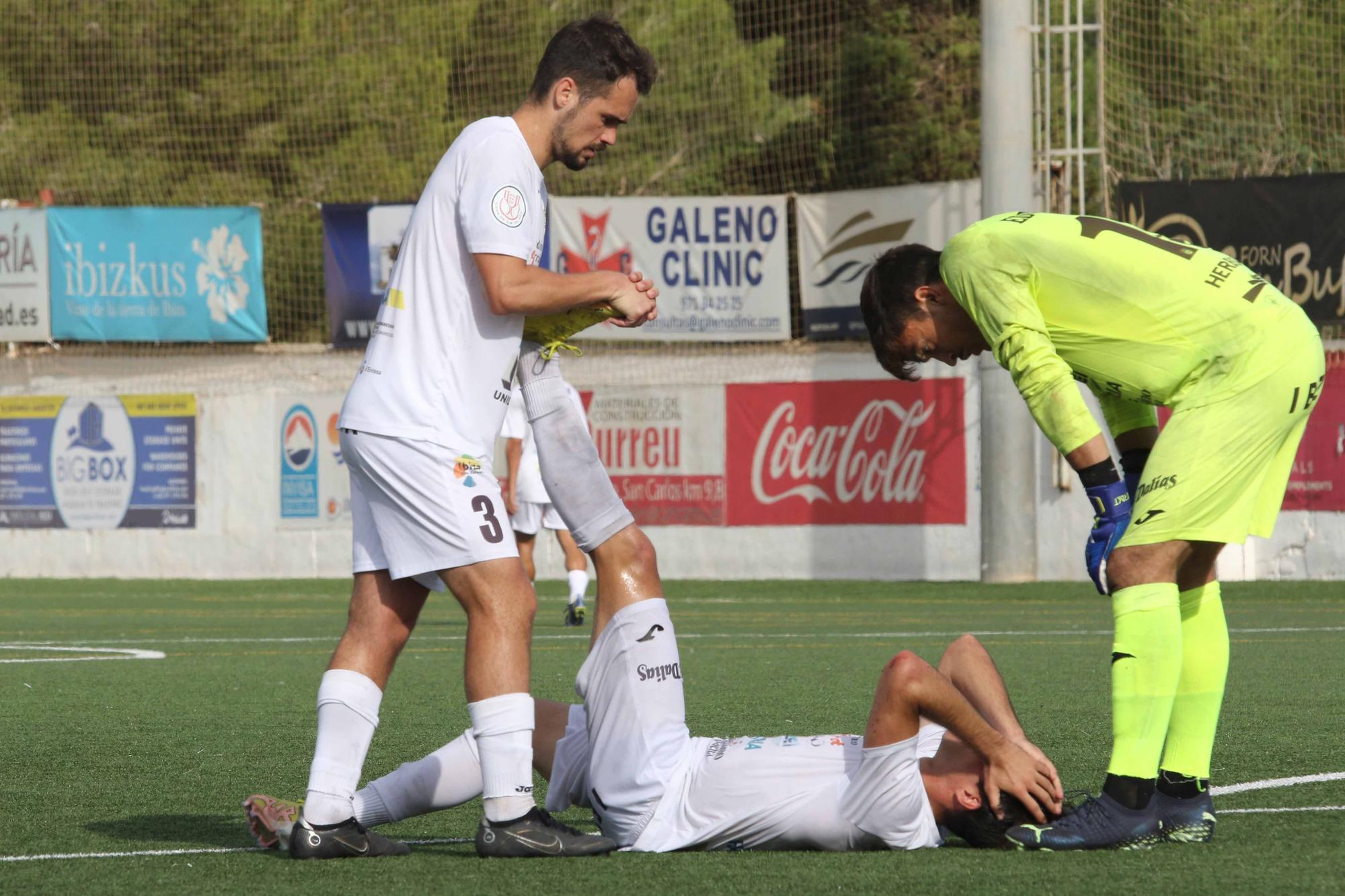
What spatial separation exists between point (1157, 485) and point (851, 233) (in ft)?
55.8

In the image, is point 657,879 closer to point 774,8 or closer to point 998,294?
point 998,294

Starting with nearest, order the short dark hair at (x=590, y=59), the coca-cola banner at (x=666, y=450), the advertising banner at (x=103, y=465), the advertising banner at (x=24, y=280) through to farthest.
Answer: the short dark hair at (x=590, y=59)
the coca-cola banner at (x=666, y=450)
the advertising banner at (x=103, y=465)
the advertising banner at (x=24, y=280)

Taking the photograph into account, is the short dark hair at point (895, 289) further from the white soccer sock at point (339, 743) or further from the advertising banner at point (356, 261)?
the advertising banner at point (356, 261)

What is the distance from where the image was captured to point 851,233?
846 inches

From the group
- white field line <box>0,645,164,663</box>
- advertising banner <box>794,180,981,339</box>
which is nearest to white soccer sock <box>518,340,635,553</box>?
white field line <box>0,645,164,663</box>

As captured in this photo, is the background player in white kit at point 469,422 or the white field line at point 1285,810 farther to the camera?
the white field line at point 1285,810

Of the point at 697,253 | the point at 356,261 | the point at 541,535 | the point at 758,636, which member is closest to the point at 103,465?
the point at 356,261

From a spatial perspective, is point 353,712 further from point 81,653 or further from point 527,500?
point 527,500

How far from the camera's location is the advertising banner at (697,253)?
21.6 metres

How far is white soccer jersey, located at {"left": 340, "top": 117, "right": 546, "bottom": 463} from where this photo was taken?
15.0ft

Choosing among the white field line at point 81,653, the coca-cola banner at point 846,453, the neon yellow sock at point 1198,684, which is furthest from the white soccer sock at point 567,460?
the coca-cola banner at point 846,453

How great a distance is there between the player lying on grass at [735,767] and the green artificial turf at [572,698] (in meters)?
0.09

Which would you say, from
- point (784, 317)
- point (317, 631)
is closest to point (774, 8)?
point (784, 317)

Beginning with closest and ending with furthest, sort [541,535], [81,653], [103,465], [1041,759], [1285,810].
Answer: [1041,759]
[1285,810]
[81,653]
[541,535]
[103,465]
